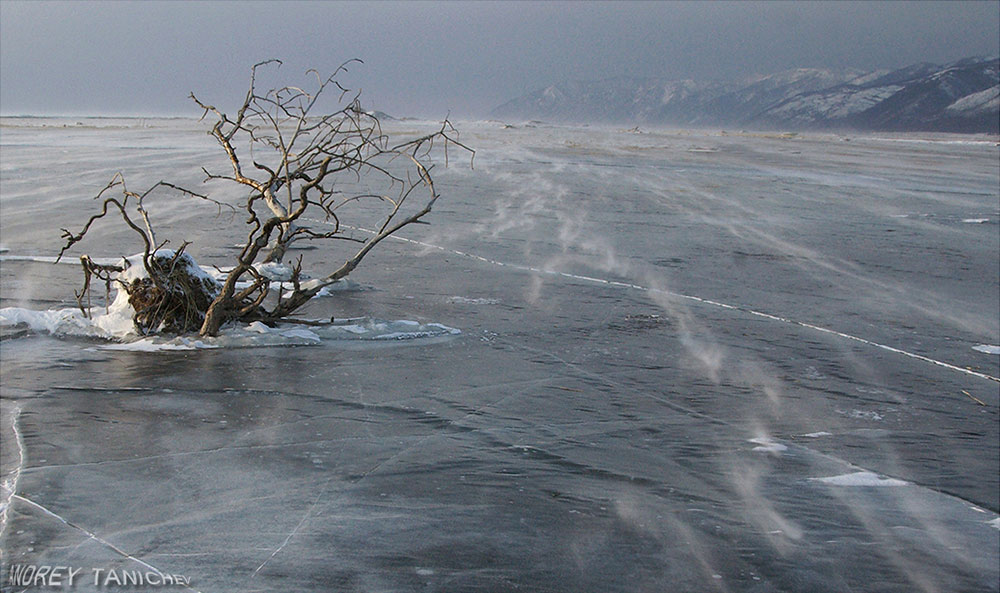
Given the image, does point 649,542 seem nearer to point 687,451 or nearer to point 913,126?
point 687,451

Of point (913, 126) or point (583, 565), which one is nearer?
point (583, 565)

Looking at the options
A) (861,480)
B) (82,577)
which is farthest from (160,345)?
(861,480)

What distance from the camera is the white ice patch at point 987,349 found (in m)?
7.59

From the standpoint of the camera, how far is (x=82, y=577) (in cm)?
322

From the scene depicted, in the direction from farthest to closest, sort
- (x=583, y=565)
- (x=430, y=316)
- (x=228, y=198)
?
(x=228, y=198) < (x=430, y=316) < (x=583, y=565)

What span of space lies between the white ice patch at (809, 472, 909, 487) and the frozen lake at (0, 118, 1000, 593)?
13 mm

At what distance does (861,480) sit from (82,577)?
3.73 m

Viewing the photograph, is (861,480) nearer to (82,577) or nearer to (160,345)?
(82,577)

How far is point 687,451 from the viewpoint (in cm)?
505

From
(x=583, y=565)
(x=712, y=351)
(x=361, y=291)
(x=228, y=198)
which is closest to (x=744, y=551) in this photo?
(x=583, y=565)

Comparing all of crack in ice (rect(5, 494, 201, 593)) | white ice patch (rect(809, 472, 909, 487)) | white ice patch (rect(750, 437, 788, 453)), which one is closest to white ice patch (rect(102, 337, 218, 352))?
crack in ice (rect(5, 494, 201, 593))

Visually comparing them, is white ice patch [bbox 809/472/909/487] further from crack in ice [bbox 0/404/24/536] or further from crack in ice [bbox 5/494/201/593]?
crack in ice [bbox 0/404/24/536]

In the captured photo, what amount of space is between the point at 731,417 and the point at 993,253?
894cm

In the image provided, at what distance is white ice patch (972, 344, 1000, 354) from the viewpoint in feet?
24.9
